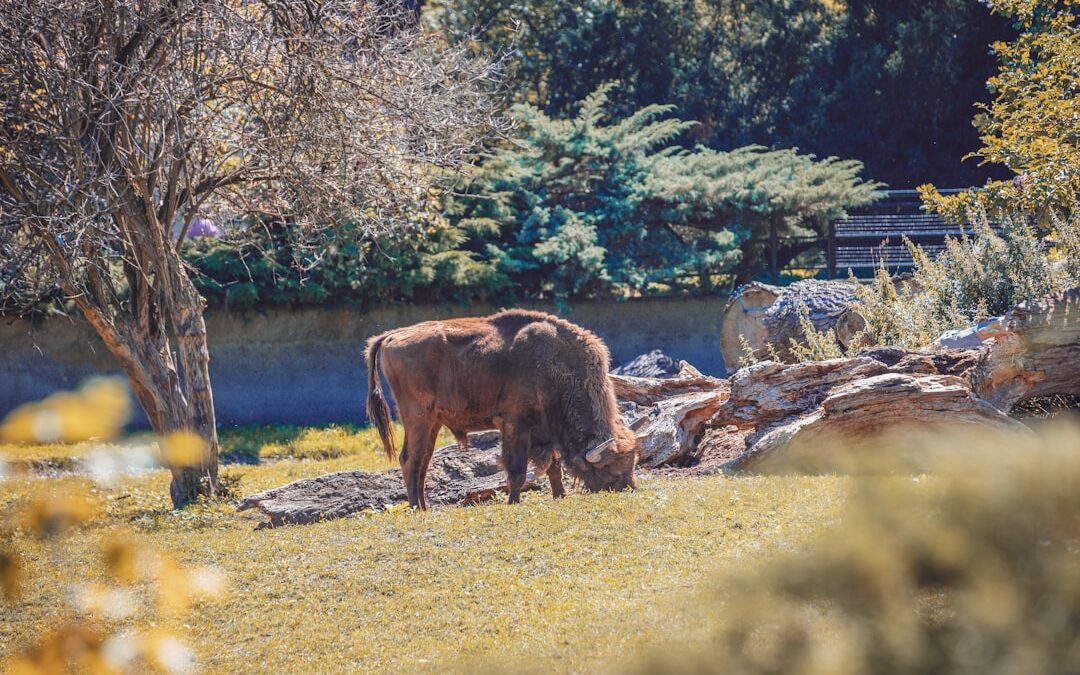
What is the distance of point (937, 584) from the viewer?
65.3 inches

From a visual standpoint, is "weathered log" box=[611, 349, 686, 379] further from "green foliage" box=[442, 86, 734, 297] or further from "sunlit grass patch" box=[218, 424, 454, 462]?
"green foliage" box=[442, 86, 734, 297]

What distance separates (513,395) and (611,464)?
139 centimetres

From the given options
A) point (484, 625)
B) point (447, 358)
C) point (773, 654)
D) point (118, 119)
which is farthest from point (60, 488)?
point (118, 119)

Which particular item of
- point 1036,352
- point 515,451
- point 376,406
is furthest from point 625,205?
point 1036,352

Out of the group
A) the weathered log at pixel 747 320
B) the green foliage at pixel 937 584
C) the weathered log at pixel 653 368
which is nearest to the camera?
the green foliage at pixel 937 584

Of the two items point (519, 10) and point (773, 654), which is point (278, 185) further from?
point (519, 10)

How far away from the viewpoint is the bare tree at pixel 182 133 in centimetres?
1123

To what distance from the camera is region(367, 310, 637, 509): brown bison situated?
434 inches

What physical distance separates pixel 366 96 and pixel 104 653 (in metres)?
12.0

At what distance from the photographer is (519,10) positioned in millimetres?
30781

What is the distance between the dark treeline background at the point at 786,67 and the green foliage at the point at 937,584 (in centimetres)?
2698

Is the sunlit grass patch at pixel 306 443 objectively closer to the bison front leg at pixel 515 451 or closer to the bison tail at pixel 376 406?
the bison tail at pixel 376 406

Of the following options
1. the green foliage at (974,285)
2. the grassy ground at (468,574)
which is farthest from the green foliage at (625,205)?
the grassy ground at (468,574)

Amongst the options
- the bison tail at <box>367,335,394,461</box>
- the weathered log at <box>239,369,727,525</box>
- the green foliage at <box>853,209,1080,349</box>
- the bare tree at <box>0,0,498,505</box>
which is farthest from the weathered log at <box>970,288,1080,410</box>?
the bare tree at <box>0,0,498,505</box>
